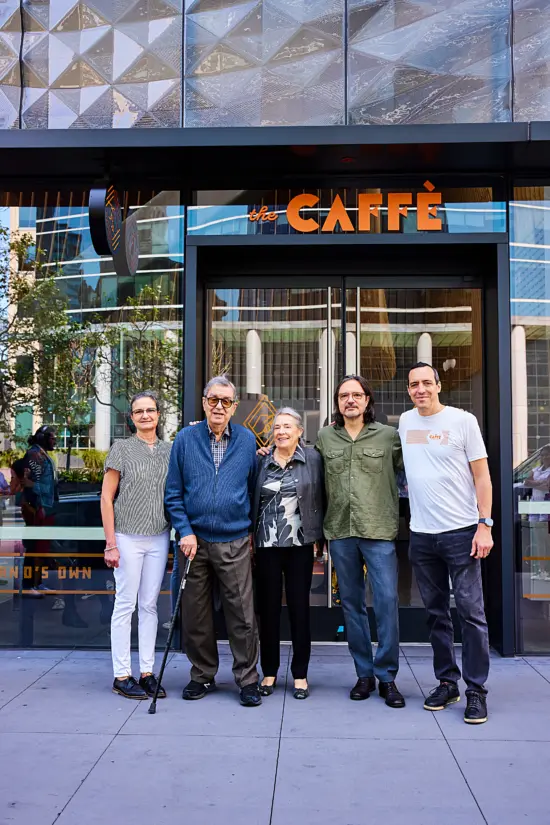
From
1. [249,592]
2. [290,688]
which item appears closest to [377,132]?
[249,592]

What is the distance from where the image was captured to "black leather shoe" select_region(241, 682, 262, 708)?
192 inches

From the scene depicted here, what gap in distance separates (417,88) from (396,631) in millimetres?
4132

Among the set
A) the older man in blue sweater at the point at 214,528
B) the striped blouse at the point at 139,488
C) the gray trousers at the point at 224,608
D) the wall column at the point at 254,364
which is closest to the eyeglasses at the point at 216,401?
the older man in blue sweater at the point at 214,528

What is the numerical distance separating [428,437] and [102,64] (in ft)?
13.3

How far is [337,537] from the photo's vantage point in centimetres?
509

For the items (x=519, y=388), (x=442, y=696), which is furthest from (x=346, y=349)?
(x=442, y=696)

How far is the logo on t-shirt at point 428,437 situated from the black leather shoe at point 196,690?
201 cm

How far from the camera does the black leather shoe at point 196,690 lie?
16.6 ft

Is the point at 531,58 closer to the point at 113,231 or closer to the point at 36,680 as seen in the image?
the point at 113,231

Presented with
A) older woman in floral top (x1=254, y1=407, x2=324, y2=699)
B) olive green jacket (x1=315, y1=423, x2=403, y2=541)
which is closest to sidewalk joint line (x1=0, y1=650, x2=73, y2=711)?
older woman in floral top (x1=254, y1=407, x2=324, y2=699)

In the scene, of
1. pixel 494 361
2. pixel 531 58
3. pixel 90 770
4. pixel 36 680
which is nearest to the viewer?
pixel 90 770

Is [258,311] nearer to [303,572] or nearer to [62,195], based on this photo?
[62,195]

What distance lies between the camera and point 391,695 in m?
4.91

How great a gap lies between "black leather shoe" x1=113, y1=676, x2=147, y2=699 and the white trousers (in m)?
0.04
